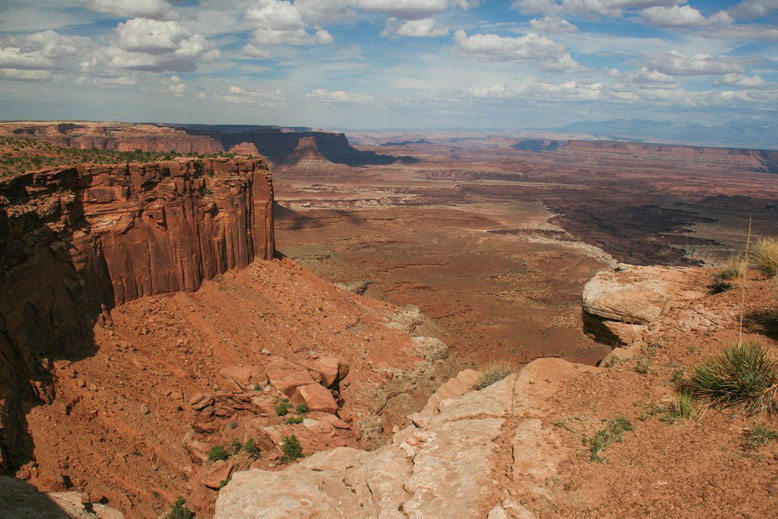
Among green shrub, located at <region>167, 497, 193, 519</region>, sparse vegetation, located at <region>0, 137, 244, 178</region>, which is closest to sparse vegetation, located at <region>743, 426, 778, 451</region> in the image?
green shrub, located at <region>167, 497, 193, 519</region>

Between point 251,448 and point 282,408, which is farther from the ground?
point 282,408

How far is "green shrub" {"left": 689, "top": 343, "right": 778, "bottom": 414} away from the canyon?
0.32 metres

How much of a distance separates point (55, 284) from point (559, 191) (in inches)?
4439

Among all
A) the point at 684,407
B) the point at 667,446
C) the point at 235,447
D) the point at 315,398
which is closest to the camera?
the point at 667,446

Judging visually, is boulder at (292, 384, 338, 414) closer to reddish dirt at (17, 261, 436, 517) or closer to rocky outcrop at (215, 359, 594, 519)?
reddish dirt at (17, 261, 436, 517)

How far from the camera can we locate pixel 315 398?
1541cm

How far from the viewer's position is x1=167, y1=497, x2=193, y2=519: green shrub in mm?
11241

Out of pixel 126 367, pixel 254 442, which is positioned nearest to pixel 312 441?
pixel 254 442

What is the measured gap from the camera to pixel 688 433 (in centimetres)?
659

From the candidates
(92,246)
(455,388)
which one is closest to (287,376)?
(455,388)

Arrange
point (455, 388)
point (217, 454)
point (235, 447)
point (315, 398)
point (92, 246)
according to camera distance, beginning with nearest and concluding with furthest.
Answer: point (217, 454), point (235, 447), point (455, 388), point (315, 398), point (92, 246)

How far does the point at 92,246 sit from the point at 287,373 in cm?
758

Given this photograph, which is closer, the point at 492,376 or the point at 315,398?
the point at 492,376

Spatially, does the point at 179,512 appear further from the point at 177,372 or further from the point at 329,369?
the point at 329,369
